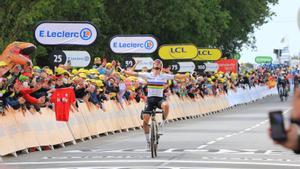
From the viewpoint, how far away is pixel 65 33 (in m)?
29.3

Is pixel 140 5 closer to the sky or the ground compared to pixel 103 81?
closer to the sky

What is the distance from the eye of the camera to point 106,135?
88.8 feet

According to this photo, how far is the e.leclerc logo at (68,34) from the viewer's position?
29047mm

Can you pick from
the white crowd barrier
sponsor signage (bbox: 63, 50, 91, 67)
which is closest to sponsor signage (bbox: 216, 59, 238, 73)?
the white crowd barrier

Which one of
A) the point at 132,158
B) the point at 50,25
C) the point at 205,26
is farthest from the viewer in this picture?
the point at 205,26

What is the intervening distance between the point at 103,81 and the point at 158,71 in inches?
372

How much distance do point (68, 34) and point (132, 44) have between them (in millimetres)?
8924

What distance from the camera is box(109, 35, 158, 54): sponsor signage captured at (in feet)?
124

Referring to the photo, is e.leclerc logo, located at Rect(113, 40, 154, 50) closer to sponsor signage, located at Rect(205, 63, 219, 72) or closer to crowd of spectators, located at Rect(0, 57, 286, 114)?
crowd of spectators, located at Rect(0, 57, 286, 114)

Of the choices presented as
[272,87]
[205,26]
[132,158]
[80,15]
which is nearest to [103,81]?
[132,158]

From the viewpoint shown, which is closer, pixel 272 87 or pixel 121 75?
pixel 121 75

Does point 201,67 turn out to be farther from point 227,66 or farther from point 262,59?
point 262,59

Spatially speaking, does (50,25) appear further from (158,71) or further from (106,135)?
(158,71)

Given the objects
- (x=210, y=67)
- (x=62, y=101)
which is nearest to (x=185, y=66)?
(x=210, y=67)
